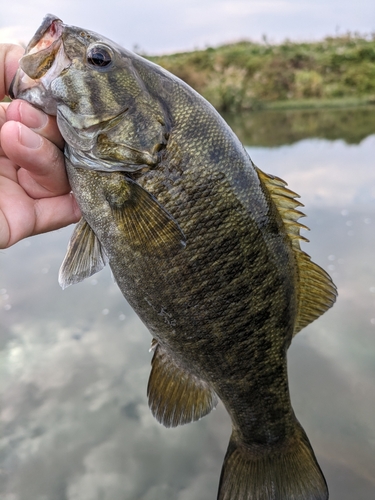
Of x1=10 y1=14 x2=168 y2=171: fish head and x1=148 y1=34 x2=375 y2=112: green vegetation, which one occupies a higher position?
x1=10 y1=14 x2=168 y2=171: fish head

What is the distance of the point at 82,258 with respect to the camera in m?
1.74

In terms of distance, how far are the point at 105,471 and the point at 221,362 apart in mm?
2769

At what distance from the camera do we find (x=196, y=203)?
5.14 feet

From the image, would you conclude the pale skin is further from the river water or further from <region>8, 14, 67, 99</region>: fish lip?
the river water

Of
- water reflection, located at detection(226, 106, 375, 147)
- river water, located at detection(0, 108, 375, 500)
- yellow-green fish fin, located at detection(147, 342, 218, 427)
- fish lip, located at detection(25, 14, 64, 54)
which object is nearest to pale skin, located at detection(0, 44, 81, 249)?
fish lip, located at detection(25, 14, 64, 54)

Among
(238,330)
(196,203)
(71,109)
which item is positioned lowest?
(238,330)

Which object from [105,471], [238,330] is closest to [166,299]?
[238,330]

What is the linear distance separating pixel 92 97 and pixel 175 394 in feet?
4.27

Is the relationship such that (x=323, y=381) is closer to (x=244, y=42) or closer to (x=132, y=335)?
(x=132, y=335)

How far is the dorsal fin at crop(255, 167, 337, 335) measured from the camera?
177cm

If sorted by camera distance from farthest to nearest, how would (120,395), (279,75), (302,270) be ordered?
(279,75) < (120,395) < (302,270)

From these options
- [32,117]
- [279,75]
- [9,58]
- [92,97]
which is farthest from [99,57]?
[279,75]

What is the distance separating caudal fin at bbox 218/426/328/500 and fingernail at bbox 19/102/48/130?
168 centimetres

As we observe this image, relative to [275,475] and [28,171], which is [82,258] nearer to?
[28,171]
